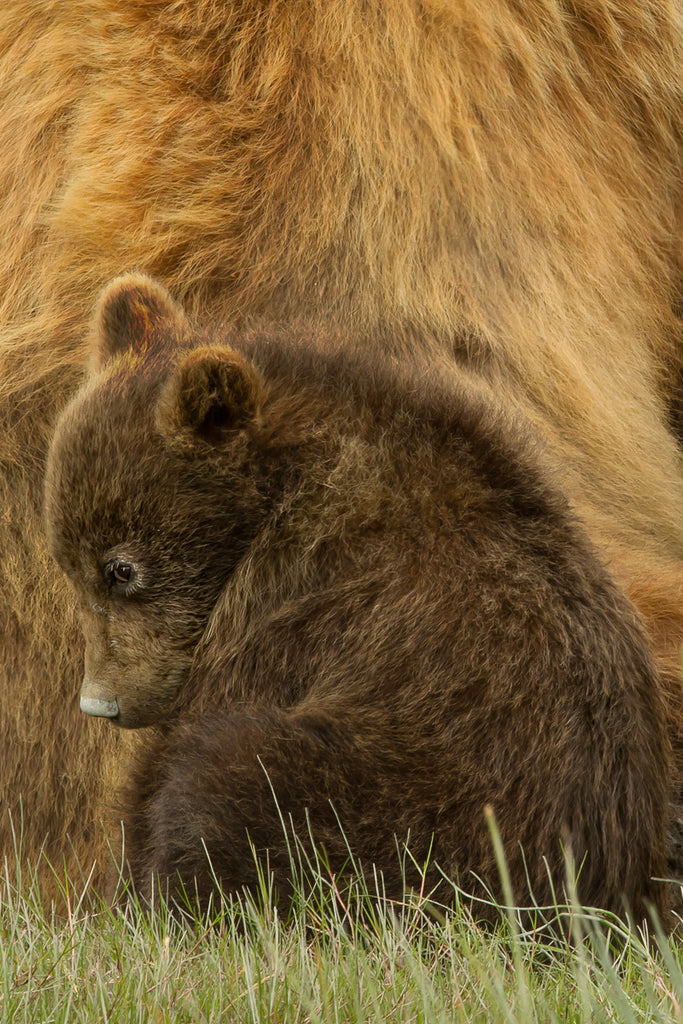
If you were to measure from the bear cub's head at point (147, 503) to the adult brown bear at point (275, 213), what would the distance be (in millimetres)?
261

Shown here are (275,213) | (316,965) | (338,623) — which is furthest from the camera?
(275,213)

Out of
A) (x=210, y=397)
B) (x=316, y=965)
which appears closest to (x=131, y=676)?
(x=210, y=397)

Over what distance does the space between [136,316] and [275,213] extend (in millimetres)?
459

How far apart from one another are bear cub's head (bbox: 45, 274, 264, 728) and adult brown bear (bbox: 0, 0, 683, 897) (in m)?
0.26

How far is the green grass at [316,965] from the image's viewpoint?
208 cm

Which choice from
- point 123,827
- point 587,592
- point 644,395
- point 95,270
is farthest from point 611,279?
point 123,827

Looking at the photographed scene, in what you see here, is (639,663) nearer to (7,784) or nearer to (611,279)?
(611,279)

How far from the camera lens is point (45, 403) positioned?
132 inches

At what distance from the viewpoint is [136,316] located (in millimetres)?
3053

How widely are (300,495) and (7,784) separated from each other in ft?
3.65

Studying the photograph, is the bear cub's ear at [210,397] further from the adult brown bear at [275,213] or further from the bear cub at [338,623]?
the adult brown bear at [275,213]

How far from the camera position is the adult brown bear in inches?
128

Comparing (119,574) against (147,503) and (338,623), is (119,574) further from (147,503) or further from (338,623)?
(338,623)

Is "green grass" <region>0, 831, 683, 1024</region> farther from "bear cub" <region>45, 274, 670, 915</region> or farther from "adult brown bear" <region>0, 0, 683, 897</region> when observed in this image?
"adult brown bear" <region>0, 0, 683, 897</region>
